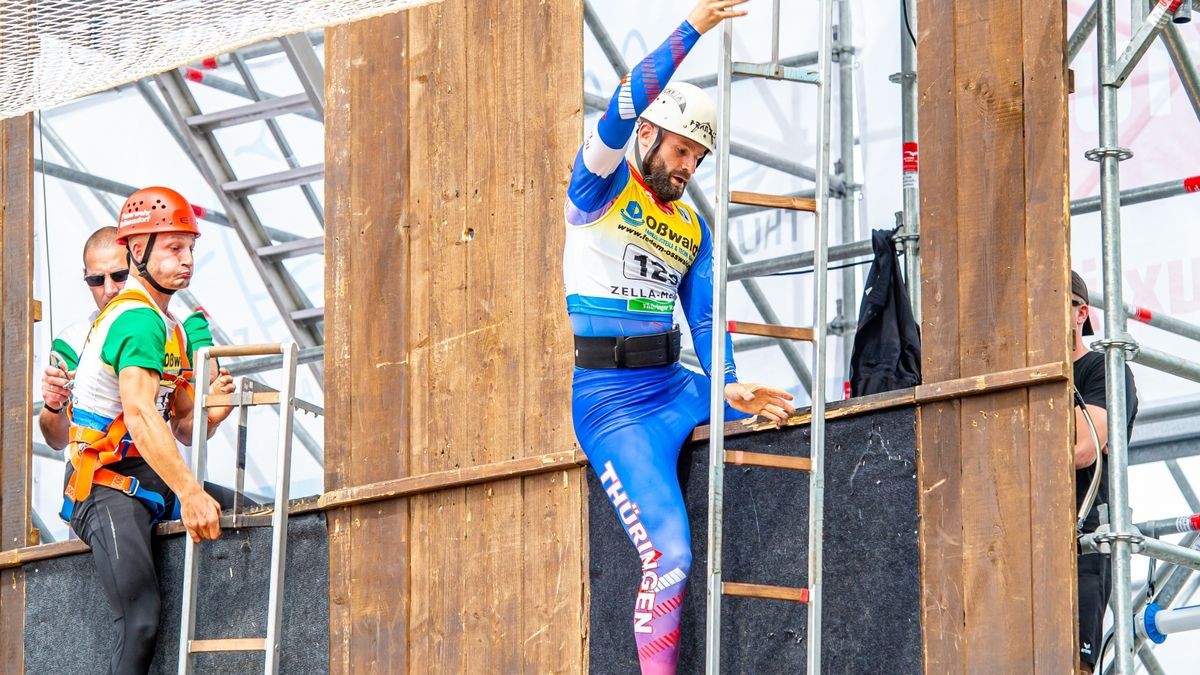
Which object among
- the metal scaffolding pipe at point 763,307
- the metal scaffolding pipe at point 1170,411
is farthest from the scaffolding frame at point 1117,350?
the metal scaffolding pipe at point 763,307

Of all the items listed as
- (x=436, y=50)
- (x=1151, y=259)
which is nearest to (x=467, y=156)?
(x=436, y=50)

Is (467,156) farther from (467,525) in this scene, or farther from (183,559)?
(183,559)

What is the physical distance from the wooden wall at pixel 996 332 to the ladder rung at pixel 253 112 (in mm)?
4143

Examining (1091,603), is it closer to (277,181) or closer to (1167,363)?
(1167,363)

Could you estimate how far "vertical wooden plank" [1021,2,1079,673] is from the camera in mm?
5613

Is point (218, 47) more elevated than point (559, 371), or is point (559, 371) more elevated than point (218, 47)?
point (218, 47)

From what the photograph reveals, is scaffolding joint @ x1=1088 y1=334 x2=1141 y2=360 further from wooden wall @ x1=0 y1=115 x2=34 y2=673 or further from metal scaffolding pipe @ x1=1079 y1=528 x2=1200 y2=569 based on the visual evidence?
wooden wall @ x1=0 y1=115 x2=34 y2=673

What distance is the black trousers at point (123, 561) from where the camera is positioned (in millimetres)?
7328

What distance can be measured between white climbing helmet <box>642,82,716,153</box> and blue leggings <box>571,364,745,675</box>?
2.61 feet

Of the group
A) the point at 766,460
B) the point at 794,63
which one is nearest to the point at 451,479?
the point at 766,460

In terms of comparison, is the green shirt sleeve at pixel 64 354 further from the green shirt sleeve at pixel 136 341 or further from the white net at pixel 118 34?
the white net at pixel 118 34

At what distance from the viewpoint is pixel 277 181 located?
31.9 ft

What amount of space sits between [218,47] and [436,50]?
4.94 feet

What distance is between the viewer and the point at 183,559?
757 centimetres
